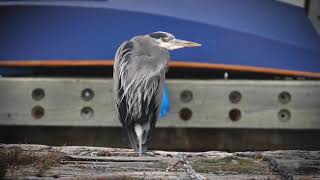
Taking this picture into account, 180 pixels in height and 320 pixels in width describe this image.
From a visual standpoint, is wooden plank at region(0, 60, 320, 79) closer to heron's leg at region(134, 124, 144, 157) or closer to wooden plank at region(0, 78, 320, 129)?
wooden plank at region(0, 78, 320, 129)

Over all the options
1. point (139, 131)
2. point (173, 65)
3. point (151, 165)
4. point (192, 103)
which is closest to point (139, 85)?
point (139, 131)

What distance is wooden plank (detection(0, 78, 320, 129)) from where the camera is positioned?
191 inches

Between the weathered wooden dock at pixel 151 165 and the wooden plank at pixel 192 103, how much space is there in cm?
150

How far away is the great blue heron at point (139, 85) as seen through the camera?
3.29 metres

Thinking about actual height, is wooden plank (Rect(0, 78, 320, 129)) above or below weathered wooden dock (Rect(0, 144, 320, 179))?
above

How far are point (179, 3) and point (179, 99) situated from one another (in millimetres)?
854

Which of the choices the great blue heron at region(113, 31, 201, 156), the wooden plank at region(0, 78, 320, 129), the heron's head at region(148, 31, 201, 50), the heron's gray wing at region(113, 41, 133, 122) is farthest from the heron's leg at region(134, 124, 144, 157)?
the wooden plank at region(0, 78, 320, 129)

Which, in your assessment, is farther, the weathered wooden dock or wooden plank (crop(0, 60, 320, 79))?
wooden plank (crop(0, 60, 320, 79))

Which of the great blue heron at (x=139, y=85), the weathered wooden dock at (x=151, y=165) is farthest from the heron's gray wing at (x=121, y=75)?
the weathered wooden dock at (x=151, y=165)

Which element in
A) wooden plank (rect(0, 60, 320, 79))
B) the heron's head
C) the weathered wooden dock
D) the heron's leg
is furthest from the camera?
wooden plank (rect(0, 60, 320, 79))

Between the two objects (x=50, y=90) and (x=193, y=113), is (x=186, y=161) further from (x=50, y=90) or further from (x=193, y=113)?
(x=50, y=90)

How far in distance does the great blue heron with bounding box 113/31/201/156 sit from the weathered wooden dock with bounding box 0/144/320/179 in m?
0.16

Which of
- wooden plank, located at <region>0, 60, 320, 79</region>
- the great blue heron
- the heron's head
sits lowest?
the great blue heron

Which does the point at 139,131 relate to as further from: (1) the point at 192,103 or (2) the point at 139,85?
(1) the point at 192,103
